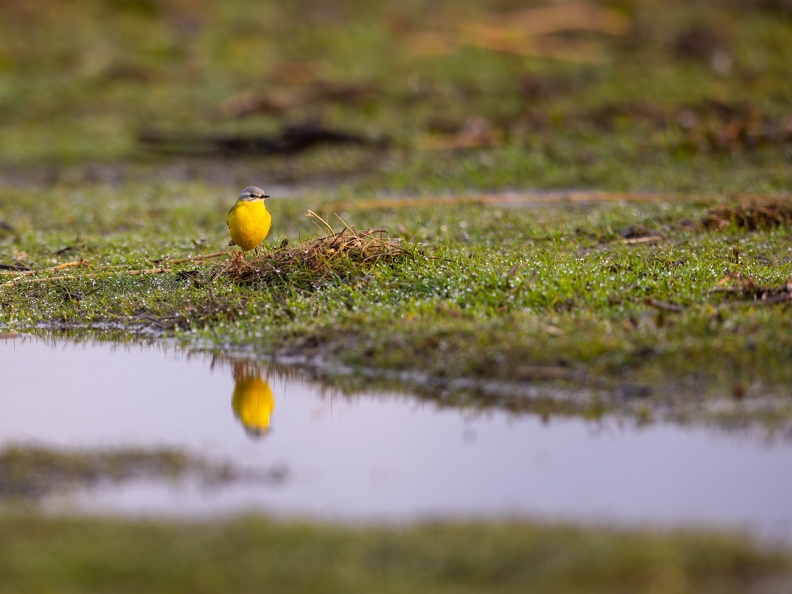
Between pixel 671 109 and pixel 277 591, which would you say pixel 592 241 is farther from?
pixel 671 109

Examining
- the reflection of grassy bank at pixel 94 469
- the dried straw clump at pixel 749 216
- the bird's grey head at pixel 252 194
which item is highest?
the bird's grey head at pixel 252 194

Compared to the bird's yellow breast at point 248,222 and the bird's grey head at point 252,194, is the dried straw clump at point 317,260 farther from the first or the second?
the bird's grey head at point 252,194

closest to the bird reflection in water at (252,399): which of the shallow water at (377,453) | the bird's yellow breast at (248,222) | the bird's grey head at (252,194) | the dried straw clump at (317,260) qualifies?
the shallow water at (377,453)

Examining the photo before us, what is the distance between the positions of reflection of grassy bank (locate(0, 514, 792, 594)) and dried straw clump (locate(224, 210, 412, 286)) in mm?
4488

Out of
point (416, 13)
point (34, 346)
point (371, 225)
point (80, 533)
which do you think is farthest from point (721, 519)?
point (416, 13)

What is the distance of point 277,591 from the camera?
4.55 m

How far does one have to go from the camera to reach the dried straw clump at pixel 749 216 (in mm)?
11586

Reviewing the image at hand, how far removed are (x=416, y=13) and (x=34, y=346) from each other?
1968 centimetres

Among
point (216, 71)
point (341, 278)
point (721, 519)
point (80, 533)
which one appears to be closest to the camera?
point (80, 533)

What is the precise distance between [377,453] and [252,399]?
4.37 ft

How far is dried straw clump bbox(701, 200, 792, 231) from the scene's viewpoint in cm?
1159

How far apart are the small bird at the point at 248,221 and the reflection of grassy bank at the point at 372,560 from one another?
4778mm

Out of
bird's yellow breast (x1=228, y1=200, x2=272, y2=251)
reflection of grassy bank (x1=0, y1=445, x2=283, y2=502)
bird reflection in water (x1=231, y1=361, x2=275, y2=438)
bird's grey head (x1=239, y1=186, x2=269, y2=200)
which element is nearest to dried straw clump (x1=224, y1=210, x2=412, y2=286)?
bird's yellow breast (x1=228, y1=200, x2=272, y2=251)

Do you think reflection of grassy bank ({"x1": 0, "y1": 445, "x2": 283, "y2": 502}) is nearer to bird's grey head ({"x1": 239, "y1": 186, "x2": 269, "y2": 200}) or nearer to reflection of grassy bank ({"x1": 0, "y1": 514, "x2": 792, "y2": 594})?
reflection of grassy bank ({"x1": 0, "y1": 514, "x2": 792, "y2": 594})
